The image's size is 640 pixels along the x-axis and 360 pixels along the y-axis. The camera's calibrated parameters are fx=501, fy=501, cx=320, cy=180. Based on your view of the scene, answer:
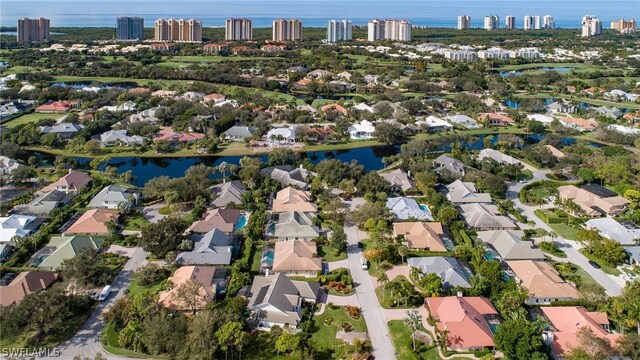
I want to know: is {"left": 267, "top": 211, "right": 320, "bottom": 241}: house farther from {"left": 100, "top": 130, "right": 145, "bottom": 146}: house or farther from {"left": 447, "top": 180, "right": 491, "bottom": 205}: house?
{"left": 100, "top": 130, "right": 145, "bottom": 146}: house

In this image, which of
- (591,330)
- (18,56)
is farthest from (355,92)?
(18,56)

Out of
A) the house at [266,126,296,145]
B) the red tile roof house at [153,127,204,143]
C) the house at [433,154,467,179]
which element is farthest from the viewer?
the house at [266,126,296,145]

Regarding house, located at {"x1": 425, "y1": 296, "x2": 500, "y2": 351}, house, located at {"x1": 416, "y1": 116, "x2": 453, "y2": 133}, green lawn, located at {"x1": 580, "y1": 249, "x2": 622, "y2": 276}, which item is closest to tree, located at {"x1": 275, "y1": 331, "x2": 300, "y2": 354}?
house, located at {"x1": 425, "y1": 296, "x2": 500, "y2": 351}

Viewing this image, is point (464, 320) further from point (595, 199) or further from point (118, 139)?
point (118, 139)

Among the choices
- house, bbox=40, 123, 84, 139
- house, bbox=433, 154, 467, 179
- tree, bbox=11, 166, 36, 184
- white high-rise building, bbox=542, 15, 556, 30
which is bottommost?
tree, bbox=11, 166, 36, 184

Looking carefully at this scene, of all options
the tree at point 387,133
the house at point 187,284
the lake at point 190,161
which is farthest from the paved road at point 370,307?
the tree at point 387,133

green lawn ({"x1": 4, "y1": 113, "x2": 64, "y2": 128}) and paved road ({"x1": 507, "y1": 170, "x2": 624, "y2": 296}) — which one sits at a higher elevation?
green lawn ({"x1": 4, "y1": 113, "x2": 64, "y2": 128})

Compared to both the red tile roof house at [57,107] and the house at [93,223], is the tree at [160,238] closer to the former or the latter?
the house at [93,223]

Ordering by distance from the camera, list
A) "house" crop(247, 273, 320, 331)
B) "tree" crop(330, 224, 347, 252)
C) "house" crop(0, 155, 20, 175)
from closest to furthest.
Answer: "house" crop(247, 273, 320, 331), "tree" crop(330, 224, 347, 252), "house" crop(0, 155, 20, 175)
